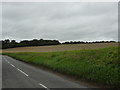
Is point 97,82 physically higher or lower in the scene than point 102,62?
lower

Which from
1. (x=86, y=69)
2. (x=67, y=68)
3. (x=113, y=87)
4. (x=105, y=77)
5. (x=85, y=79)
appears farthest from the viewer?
(x=67, y=68)

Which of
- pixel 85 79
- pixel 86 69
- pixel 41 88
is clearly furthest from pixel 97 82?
pixel 41 88

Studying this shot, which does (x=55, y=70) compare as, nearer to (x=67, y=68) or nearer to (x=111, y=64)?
(x=67, y=68)

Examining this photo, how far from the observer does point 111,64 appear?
13.0 m

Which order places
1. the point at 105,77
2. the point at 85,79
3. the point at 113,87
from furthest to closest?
the point at 85,79 → the point at 105,77 → the point at 113,87

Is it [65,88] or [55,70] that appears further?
[55,70]

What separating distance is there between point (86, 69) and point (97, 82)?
2.53 m

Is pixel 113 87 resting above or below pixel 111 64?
below

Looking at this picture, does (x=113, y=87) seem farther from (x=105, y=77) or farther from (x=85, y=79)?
(x=85, y=79)

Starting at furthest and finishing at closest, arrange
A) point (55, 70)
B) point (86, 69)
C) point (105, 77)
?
point (55, 70)
point (86, 69)
point (105, 77)

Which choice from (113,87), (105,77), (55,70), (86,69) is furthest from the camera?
(55,70)

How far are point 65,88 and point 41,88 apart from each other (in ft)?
4.94

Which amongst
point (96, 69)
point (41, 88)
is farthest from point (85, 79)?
point (41, 88)

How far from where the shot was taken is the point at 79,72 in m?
14.4
